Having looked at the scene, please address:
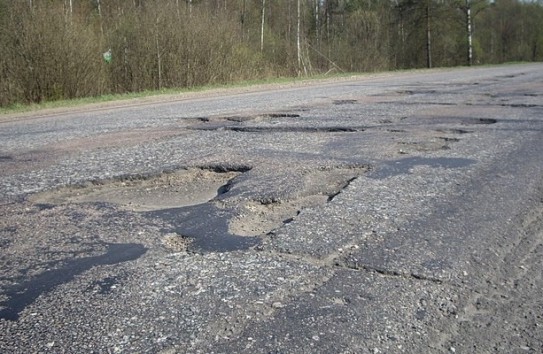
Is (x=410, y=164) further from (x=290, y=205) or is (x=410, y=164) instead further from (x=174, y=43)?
(x=174, y=43)

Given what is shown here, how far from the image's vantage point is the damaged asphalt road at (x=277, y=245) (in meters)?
2.34

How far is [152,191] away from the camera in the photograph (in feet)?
15.9

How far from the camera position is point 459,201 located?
4.12m

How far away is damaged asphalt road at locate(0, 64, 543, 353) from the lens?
2.34m

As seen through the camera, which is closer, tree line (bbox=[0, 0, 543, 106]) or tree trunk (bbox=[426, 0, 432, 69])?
tree line (bbox=[0, 0, 543, 106])

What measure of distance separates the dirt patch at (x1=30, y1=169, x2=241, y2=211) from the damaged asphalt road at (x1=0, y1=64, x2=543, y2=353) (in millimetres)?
21

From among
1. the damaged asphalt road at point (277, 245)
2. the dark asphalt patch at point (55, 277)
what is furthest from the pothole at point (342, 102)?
the dark asphalt patch at point (55, 277)

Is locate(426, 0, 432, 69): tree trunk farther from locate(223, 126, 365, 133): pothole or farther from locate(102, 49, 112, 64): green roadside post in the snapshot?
locate(223, 126, 365, 133): pothole

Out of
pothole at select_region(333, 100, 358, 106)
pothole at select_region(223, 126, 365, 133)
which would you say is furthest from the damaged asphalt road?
pothole at select_region(333, 100, 358, 106)

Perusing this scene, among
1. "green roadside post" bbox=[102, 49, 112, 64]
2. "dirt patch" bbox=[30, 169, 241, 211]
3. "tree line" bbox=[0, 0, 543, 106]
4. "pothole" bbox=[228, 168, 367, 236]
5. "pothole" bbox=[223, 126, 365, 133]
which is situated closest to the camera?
"pothole" bbox=[228, 168, 367, 236]

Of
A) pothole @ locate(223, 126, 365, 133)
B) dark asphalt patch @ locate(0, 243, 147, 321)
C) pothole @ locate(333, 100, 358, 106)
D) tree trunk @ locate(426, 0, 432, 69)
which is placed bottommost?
dark asphalt patch @ locate(0, 243, 147, 321)

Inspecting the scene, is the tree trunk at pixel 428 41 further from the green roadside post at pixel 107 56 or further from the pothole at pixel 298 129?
the pothole at pixel 298 129

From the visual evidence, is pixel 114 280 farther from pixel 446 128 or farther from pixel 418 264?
pixel 446 128

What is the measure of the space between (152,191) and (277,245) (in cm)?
188
